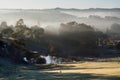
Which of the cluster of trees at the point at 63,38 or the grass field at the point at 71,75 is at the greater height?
the grass field at the point at 71,75

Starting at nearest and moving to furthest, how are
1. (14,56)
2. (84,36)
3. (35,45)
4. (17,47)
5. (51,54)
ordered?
(14,56), (17,47), (51,54), (35,45), (84,36)

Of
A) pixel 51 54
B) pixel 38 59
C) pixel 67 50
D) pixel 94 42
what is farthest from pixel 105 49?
pixel 38 59

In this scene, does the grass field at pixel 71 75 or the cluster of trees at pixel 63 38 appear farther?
the cluster of trees at pixel 63 38

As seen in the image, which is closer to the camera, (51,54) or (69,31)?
(51,54)

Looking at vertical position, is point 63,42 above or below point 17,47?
below

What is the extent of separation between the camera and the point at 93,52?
134000 millimetres

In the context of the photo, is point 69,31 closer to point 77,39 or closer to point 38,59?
point 77,39

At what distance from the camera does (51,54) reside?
11675 cm

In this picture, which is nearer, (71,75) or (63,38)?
(71,75)

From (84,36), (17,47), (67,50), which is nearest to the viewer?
(17,47)

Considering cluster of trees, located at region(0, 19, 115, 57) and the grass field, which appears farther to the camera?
cluster of trees, located at region(0, 19, 115, 57)

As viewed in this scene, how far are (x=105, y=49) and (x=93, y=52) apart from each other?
42.6 feet

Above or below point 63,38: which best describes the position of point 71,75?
above

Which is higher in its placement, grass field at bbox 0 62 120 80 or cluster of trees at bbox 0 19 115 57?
grass field at bbox 0 62 120 80
